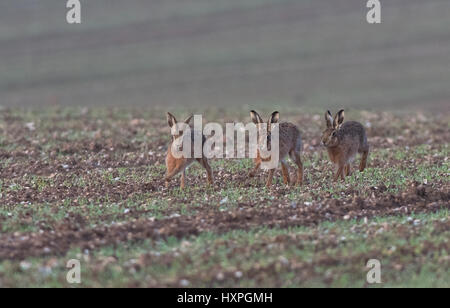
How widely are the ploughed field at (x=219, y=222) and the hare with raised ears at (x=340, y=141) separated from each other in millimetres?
415

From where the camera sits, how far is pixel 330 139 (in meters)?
14.5

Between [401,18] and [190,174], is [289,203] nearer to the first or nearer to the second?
[190,174]

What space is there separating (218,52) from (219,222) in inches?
1542

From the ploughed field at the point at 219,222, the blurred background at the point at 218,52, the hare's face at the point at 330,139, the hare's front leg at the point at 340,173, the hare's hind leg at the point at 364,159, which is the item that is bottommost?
the ploughed field at the point at 219,222

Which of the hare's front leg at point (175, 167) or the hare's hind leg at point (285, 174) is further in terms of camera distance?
the hare's hind leg at point (285, 174)

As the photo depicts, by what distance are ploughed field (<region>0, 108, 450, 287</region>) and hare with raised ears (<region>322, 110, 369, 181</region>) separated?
415 millimetres

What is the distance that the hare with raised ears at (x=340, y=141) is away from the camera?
14484mm

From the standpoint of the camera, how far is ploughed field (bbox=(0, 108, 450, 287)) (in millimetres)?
8766

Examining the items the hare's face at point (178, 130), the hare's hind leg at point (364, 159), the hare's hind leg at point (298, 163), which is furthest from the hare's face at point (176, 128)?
the hare's hind leg at point (364, 159)

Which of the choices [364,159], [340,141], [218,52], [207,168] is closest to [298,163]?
[340,141]

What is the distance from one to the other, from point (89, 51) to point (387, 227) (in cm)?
4161

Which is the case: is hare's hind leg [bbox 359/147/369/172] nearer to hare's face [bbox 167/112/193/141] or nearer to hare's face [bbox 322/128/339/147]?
hare's face [bbox 322/128/339/147]

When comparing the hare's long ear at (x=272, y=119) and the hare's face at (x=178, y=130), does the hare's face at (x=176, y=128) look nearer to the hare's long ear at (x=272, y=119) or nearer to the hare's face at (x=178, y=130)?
the hare's face at (x=178, y=130)
